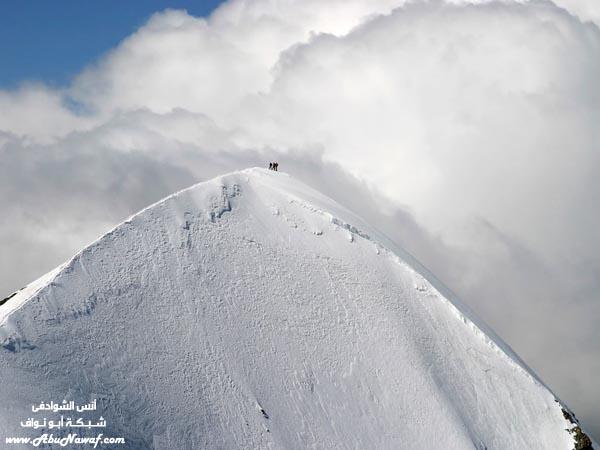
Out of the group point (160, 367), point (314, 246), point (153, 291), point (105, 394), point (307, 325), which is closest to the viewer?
point (105, 394)

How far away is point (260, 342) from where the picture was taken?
7625 cm

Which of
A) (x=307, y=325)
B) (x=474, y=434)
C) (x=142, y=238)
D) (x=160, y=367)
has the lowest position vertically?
(x=474, y=434)

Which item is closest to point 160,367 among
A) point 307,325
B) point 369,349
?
point 307,325

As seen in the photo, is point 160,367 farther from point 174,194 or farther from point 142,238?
point 174,194

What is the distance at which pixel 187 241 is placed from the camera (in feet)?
267

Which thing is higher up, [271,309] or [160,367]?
[271,309]

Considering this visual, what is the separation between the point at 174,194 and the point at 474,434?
37.6 meters

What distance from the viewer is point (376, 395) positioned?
77812mm

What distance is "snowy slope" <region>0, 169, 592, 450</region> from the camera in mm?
65938

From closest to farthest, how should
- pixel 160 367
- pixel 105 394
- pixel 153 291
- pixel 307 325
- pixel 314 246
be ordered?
1. pixel 105 394
2. pixel 160 367
3. pixel 153 291
4. pixel 307 325
5. pixel 314 246

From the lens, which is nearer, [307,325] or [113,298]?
[113,298]

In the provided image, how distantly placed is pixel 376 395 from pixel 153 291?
22842mm

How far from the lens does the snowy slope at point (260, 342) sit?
216ft

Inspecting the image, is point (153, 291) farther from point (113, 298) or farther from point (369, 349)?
point (369, 349)
